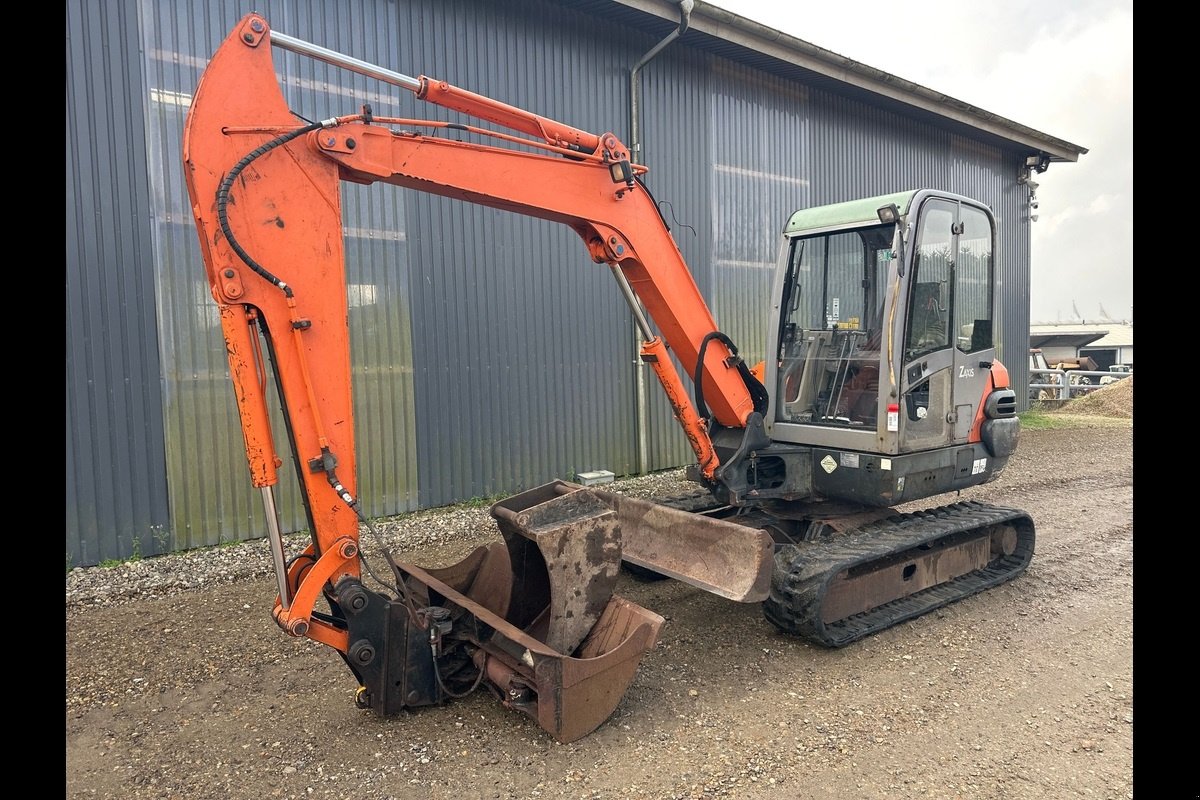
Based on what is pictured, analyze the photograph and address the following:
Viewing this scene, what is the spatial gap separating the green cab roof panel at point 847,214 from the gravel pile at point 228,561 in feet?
12.6

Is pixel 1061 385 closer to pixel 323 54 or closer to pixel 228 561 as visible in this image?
pixel 228 561

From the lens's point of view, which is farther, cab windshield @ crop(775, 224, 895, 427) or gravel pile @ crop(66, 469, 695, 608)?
gravel pile @ crop(66, 469, 695, 608)

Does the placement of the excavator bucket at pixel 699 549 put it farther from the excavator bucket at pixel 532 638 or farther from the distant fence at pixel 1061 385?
the distant fence at pixel 1061 385

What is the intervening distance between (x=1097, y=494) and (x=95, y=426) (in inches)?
392

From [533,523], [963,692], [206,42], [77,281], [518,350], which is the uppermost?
[206,42]

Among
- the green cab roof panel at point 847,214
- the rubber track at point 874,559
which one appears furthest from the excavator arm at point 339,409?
the green cab roof panel at point 847,214

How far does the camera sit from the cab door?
4719mm

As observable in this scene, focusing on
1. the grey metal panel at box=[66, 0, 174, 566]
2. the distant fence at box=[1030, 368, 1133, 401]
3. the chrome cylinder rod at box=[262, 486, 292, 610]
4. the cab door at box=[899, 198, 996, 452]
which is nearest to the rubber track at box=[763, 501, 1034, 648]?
the cab door at box=[899, 198, 996, 452]

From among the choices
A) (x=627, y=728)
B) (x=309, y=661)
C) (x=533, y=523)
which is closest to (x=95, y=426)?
(x=309, y=661)

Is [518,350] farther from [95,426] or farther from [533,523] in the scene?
[533,523]

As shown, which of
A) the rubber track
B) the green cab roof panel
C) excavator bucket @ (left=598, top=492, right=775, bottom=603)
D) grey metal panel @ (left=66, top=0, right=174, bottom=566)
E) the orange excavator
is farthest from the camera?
grey metal panel @ (left=66, top=0, right=174, bottom=566)

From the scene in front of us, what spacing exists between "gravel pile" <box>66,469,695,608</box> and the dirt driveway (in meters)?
0.45

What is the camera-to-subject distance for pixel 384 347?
7383 millimetres

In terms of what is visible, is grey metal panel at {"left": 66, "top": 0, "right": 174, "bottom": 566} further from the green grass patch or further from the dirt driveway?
the green grass patch
